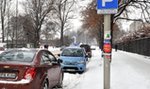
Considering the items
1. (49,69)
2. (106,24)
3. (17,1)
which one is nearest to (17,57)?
(49,69)

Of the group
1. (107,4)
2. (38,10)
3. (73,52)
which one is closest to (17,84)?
(107,4)

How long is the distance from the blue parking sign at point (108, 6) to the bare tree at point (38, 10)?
44189 millimetres

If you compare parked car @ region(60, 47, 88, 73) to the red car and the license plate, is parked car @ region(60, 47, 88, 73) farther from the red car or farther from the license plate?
the license plate

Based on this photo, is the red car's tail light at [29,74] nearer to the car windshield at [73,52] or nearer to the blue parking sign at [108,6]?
the blue parking sign at [108,6]

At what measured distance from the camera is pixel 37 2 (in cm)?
5694

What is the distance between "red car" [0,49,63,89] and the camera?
9.23 meters

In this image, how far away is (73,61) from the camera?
66.4 feet

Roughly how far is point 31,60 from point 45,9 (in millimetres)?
47196

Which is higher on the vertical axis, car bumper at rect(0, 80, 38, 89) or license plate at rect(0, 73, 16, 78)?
license plate at rect(0, 73, 16, 78)

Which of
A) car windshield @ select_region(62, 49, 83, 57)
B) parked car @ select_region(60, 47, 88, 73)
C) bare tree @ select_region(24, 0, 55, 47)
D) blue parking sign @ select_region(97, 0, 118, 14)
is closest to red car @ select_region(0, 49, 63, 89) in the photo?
blue parking sign @ select_region(97, 0, 118, 14)

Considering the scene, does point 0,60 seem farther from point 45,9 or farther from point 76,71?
point 45,9

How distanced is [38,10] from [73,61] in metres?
36.6

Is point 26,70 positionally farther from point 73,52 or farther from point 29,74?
point 73,52

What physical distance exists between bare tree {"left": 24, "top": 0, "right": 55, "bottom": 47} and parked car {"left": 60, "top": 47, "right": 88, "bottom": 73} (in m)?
34.2
